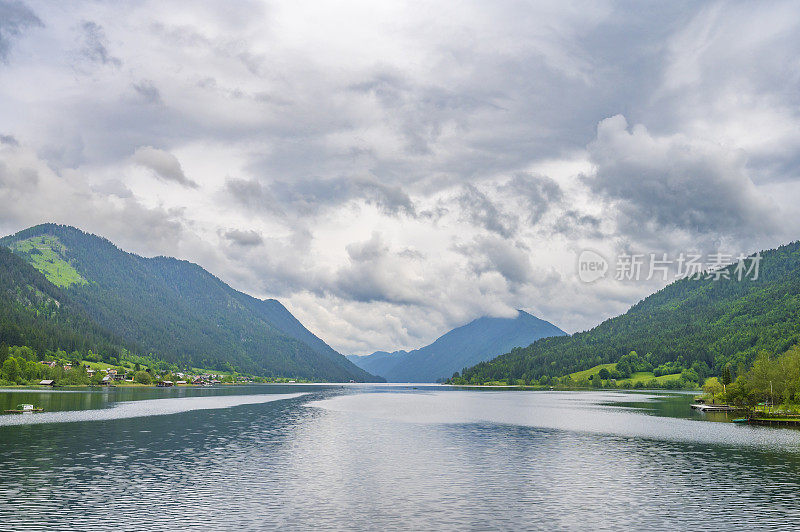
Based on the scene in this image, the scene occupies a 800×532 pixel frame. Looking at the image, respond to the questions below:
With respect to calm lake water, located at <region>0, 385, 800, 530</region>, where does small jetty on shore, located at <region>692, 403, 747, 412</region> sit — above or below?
below

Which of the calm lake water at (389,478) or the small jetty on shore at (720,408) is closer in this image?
the calm lake water at (389,478)

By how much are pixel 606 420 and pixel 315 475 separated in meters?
97.3

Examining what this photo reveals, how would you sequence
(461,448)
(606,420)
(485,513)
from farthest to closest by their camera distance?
(606,420) < (461,448) < (485,513)

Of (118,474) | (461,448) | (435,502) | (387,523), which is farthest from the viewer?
(461,448)

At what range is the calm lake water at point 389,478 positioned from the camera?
4597 centimetres

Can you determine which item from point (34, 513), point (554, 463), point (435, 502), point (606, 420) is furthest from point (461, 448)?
point (606, 420)

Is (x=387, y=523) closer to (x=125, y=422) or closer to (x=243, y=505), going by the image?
(x=243, y=505)

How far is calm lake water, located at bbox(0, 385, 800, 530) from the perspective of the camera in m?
46.0

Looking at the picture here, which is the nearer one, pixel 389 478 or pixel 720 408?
pixel 389 478

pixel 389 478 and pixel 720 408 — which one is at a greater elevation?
pixel 389 478

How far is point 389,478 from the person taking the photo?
63.8m

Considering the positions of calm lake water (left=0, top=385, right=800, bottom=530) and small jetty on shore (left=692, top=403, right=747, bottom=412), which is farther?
small jetty on shore (left=692, top=403, right=747, bottom=412)

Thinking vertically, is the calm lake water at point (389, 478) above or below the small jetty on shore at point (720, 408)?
above

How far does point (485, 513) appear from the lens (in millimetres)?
48188
